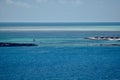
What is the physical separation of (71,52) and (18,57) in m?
9.60

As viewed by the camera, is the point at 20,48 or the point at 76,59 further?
the point at 20,48

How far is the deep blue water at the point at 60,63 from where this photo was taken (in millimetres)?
37938

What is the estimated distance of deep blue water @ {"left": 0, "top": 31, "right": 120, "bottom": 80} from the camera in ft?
124

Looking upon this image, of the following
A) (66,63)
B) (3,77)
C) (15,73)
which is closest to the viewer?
(3,77)

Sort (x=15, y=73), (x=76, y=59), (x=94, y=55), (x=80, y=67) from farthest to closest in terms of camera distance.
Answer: (x=94, y=55) < (x=76, y=59) < (x=80, y=67) < (x=15, y=73)

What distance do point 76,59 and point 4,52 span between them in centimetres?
1355

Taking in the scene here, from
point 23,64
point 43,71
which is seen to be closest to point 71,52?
point 23,64

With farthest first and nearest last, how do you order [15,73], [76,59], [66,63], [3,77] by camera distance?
1. [76,59]
2. [66,63]
3. [15,73]
4. [3,77]

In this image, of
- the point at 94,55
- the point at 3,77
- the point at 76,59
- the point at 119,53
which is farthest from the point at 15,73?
the point at 119,53

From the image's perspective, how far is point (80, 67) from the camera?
143 feet

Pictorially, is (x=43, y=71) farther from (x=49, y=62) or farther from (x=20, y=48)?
(x=20, y=48)

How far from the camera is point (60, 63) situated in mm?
46875

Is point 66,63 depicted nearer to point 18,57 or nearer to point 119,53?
point 18,57

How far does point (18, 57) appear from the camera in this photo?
52.7m
